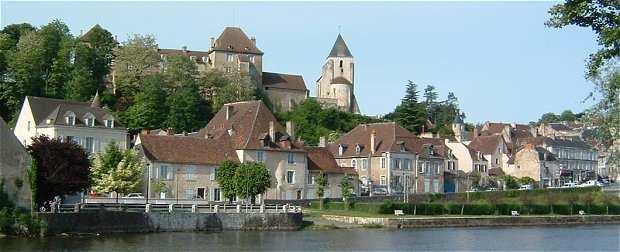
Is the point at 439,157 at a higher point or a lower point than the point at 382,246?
higher

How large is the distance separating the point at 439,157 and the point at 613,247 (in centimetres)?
4723

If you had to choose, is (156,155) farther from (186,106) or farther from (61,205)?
(186,106)

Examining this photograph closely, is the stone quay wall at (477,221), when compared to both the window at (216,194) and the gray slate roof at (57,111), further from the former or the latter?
the gray slate roof at (57,111)

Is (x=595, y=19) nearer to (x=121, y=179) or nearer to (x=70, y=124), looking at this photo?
(x=121, y=179)

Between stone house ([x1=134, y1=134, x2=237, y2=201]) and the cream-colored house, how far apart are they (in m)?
3.73

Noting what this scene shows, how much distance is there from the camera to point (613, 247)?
45594 millimetres

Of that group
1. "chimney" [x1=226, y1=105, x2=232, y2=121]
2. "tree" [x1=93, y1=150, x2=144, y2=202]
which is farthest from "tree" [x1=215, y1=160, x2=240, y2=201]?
"chimney" [x1=226, y1=105, x2=232, y2=121]

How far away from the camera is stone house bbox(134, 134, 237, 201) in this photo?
66.6m

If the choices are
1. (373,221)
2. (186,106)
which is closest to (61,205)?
(373,221)

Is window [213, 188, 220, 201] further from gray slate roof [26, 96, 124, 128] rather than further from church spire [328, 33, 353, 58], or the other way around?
church spire [328, 33, 353, 58]

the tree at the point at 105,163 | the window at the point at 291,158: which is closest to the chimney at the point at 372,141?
the window at the point at 291,158

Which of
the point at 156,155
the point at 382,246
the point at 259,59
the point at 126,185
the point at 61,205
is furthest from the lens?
the point at 259,59

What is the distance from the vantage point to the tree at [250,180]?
6028 cm

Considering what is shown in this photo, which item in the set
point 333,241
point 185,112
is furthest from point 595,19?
point 185,112
